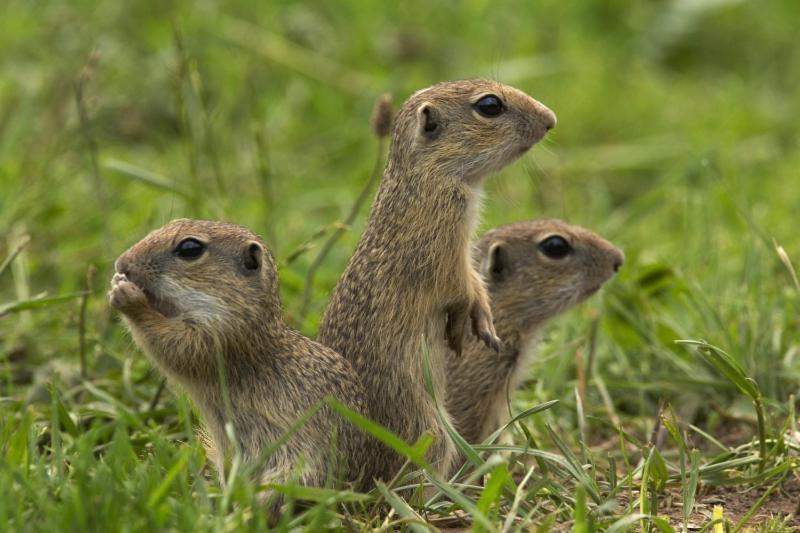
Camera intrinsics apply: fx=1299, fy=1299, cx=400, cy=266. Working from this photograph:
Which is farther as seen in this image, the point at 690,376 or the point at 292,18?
the point at 292,18

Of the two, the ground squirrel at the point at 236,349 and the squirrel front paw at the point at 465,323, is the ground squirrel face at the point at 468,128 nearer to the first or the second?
the squirrel front paw at the point at 465,323

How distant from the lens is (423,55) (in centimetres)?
1052

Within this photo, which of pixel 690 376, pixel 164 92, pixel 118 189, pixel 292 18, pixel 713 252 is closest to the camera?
pixel 690 376

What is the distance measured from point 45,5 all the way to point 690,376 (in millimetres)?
6102

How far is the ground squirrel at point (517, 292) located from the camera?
5.26 m

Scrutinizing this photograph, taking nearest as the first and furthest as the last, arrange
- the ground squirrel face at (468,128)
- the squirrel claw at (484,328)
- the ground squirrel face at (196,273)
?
the ground squirrel face at (196,273)
the squirrel claw at (484,328)
the ground squirrel face at (468,128)

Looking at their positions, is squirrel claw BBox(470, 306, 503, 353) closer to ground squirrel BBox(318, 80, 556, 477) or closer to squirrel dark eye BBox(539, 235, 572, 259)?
ground squirrel BBox(318, 80, 556, 477)

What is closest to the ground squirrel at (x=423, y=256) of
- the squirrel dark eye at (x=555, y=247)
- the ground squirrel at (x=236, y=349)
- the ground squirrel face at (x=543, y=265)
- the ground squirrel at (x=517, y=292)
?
the ground squirrel at (x=236, y=349)

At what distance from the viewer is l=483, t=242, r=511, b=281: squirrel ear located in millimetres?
5633

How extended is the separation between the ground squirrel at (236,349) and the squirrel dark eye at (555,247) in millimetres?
1693

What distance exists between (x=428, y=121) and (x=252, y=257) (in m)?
0.92

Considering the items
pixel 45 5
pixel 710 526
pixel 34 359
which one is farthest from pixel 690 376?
pixel 45 5

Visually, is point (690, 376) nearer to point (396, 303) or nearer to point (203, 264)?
point (396, 303)

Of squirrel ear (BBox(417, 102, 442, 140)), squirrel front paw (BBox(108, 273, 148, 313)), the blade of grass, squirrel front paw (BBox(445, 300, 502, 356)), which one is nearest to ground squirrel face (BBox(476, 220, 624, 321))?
squirrel front paw (BBox(445, 300, 502, 356))
